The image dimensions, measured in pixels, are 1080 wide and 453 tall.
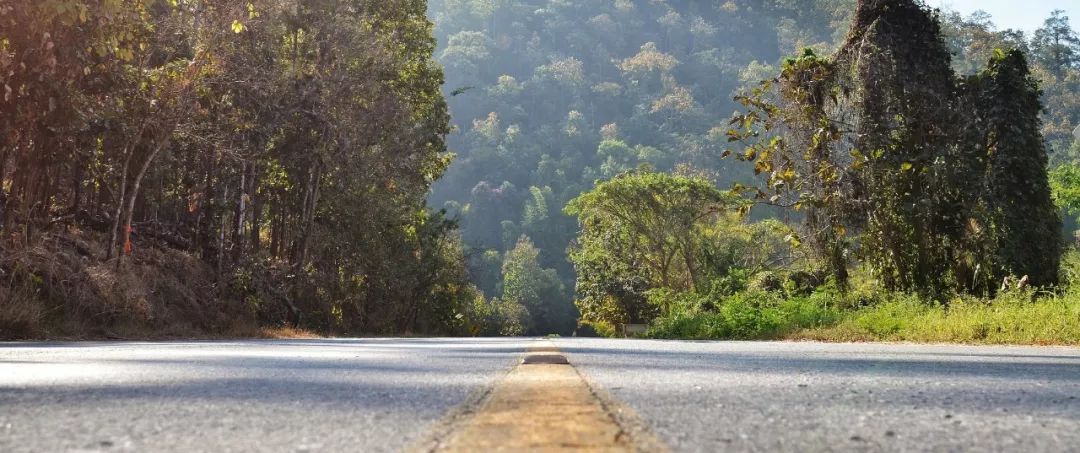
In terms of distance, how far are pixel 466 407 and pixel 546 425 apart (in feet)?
1.95

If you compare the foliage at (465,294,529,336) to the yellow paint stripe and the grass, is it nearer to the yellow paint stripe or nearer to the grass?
the grass

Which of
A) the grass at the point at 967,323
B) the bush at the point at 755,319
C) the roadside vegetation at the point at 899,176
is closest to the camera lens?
the grass at the point at 967,323

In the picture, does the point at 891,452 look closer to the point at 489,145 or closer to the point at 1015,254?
the point at 1015,254

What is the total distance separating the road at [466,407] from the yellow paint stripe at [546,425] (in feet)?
0.18

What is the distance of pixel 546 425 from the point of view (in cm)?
221

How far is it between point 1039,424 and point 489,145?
116m

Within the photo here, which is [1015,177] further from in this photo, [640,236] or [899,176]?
[640,236]

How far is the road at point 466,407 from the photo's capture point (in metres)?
2.11

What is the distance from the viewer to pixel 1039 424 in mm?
2500

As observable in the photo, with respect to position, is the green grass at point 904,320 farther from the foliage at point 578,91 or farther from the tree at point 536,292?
the tree at point 536,292

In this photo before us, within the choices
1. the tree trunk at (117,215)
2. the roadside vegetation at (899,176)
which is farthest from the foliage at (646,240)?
the tree trunk at (117,215)

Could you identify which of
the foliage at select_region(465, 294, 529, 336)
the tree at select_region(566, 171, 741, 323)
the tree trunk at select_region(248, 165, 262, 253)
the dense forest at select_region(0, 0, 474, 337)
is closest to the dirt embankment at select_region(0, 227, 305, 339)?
the dense forest at select_region(0, 0, 474, 337)

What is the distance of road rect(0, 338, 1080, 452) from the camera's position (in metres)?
2.11

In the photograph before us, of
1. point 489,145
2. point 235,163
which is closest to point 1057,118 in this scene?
point 489,145
